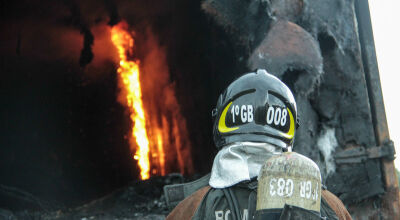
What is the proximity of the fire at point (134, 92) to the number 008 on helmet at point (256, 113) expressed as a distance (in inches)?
350

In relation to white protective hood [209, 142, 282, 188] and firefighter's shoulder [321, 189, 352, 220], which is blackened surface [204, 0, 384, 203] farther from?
white protective hood [209, 142, 282, 188]

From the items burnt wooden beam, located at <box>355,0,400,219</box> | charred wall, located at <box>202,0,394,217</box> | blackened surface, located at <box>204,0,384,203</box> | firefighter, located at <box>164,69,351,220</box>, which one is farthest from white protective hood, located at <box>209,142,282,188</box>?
burnt wooden beam, located at <box>355,0,400,219</box>

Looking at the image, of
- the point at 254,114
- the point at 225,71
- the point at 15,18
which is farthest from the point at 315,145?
the point at 15,18

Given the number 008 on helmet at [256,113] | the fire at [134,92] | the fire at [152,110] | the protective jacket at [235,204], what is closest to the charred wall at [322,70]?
the number 008 on helmet at [256,113]

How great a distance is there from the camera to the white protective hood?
285 cm

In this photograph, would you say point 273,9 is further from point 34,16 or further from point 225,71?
point 34,16

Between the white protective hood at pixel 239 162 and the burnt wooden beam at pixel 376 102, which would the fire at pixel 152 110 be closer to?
the burnt wooden beam at pixel 376 102

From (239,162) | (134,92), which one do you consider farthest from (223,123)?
(134,92)

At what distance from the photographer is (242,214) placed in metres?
2.81

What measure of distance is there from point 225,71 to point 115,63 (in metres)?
5.80

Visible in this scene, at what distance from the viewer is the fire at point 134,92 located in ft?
39.1

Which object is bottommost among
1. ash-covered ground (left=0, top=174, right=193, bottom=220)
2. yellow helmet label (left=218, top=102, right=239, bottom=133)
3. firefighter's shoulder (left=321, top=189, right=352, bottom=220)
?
firefighter's shoulder (left=321, top=189, right=352, bottom=220)

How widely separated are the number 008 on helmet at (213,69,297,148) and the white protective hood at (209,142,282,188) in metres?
0.05

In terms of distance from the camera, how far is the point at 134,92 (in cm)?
1230
